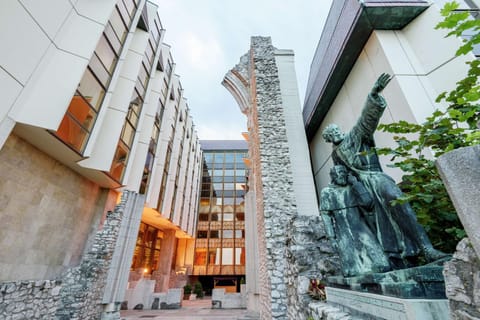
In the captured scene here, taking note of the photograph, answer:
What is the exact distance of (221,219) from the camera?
84.8 ft

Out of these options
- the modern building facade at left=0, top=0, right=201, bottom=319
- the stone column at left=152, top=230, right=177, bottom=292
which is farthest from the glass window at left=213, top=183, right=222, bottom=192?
the modern building facade at left=0, top=0, right=201, bottom=319

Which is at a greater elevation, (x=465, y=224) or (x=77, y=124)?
(x=77, y=124)

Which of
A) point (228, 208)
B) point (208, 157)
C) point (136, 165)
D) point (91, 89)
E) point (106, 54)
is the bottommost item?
point (136, 165)

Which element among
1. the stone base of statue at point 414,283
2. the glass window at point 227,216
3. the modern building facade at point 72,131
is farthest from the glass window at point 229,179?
the stone base of statue at point 414,283

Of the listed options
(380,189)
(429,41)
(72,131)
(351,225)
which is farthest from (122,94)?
(429,41)

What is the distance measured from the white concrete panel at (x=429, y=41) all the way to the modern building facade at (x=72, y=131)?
9.55 metres

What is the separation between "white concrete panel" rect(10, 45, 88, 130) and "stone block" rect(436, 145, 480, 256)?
8262 mm

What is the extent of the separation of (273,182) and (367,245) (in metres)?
4.11

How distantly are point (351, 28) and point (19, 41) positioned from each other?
8604 millimetres

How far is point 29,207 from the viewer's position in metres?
6.21

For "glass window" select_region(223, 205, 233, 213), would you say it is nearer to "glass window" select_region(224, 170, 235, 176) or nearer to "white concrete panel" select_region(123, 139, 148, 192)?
"glass window" select_region(224, 170, 235, 176)

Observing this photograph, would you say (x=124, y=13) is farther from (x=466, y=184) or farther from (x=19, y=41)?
(x=466, y=184)

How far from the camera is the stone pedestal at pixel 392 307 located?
1.42 meters

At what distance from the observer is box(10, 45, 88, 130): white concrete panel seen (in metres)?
5.37
